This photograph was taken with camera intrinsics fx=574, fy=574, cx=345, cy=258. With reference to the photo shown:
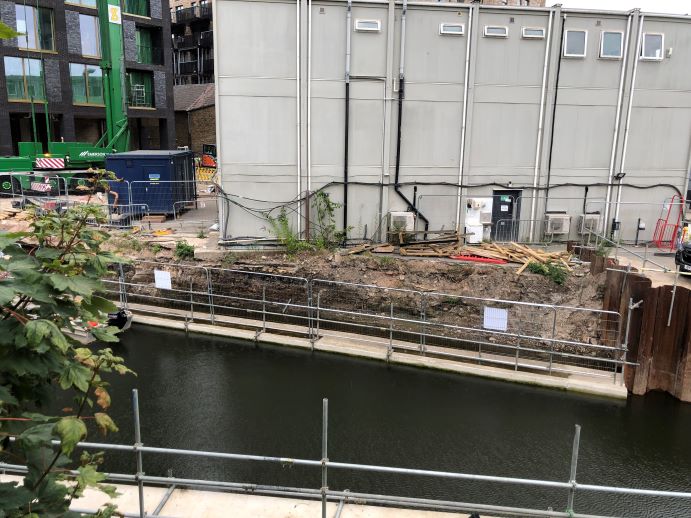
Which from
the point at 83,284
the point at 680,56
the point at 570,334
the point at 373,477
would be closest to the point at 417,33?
the point at 680,56

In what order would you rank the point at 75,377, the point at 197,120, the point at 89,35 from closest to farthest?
the point at 75,377 → the point at 89,35 → the point at 197,120

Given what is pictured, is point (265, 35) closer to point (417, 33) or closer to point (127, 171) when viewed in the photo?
point (417, 33)

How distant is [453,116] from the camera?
17.4 m

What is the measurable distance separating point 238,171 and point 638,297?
1117 centimetres

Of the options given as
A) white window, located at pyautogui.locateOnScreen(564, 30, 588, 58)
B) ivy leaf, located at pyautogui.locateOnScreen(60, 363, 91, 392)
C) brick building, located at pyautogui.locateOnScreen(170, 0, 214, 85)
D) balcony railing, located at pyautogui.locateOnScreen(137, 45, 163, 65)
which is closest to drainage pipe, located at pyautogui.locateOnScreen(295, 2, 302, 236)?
white window, located at pyautogui.locateOnScreen(564, 30, 588, 58)

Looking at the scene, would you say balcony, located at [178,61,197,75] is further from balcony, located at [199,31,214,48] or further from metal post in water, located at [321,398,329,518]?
metal post in water, located at [321,398,329,518]

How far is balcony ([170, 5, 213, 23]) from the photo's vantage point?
6222 cm

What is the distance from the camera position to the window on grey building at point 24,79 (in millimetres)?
33656

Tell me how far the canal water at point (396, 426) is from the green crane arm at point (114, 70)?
15.5 m

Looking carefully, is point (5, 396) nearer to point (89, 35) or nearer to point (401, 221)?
point (401, 221)

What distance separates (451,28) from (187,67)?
54.6 m

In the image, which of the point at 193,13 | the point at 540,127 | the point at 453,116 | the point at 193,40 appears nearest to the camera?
the point at 453,116

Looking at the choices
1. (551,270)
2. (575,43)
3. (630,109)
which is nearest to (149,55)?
(575,43)

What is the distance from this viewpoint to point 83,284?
3.27 metres
